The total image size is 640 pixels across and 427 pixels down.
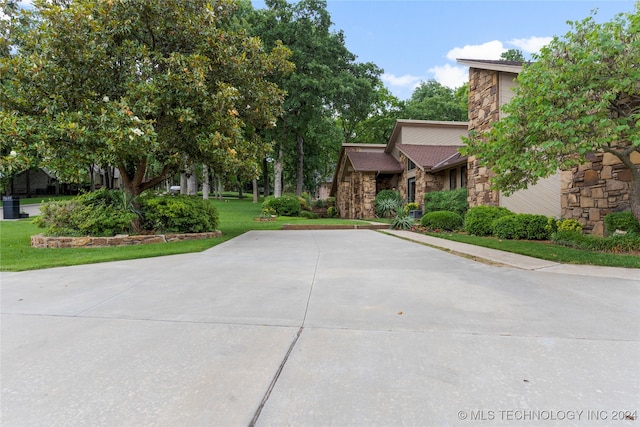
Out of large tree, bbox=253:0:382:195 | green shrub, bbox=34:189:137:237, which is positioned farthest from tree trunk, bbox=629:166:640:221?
large tree, bbox=253:0:382:195

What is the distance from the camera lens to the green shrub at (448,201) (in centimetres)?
1335

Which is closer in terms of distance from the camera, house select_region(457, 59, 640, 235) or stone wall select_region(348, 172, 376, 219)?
house select_region(457, 59, 640, 235)

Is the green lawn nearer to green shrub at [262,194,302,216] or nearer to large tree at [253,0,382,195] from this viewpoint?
green shrub at [262,194,302,216]

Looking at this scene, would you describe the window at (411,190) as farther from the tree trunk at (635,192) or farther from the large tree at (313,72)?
the tree trunk at (635,192)

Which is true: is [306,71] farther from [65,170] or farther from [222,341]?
[222,341]

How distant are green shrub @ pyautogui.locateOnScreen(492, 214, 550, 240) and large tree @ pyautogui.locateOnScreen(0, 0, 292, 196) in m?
7.47

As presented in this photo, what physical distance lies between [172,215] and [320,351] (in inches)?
306

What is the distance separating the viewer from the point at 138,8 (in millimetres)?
7785

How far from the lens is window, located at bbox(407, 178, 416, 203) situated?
18.7m

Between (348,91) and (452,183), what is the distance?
30.5 feet

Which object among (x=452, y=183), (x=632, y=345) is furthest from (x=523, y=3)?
(x=632, y=345)

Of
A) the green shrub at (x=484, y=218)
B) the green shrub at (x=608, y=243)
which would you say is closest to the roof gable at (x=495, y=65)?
the green shrub at (x=484, y=218)

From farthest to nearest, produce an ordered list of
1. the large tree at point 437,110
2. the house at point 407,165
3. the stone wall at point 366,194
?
the large tree at point 437,110, the stone wall at point 366,194, the house at point 407,165

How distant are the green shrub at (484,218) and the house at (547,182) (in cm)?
102
